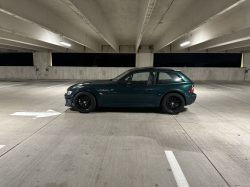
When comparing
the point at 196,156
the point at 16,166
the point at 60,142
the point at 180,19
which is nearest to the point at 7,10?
the point at 60,142

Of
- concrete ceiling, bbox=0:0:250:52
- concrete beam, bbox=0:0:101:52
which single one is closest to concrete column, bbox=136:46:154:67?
concrete ceiling, bbox=0:0:250:52

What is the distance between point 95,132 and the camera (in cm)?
452

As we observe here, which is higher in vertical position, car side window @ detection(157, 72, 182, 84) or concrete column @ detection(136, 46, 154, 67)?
concrete column @ detection(136, 46, 154, 67)

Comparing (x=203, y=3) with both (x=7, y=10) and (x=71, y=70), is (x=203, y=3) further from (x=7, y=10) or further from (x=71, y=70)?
(x=71, y=70)

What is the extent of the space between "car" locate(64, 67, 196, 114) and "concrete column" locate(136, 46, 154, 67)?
16173 millimetres

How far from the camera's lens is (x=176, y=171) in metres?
2.88

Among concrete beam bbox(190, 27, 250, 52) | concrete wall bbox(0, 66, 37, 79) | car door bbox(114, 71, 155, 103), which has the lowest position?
car door bbox(114, 71, 155, 103)

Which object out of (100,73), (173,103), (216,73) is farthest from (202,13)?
(216,73)

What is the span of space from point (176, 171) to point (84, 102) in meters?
4.16

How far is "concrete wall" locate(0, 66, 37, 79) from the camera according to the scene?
74.2ft

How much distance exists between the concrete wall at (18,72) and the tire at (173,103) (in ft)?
66.9

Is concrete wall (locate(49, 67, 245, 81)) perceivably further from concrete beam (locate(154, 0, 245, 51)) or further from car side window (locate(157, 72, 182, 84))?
car side window (locate(157, 72, 182, 84))

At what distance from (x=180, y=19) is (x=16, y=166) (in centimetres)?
957

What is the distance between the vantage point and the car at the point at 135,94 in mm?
6188
